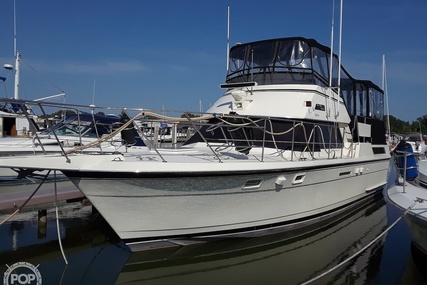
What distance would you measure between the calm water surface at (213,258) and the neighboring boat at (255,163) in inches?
12.2

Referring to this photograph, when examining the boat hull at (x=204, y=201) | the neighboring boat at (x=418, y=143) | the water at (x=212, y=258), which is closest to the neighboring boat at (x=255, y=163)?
the boat hull at (x=204, y=201)

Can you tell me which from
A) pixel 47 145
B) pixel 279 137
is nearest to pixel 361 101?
pixel 279 137

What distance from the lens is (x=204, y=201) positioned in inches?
226

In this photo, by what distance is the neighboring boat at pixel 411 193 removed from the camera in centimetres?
508

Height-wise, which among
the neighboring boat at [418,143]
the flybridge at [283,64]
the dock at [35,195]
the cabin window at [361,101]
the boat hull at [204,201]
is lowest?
the dock at [35,195]

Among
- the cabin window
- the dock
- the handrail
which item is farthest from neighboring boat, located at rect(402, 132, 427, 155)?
the dock

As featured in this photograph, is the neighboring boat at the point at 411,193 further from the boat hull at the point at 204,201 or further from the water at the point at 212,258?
the boat hull at the point at 204,201

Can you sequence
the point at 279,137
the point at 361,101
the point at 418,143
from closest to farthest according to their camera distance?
the point at 279,137 < the point at 418,143 < the point at 361,101

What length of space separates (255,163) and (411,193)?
2549mm

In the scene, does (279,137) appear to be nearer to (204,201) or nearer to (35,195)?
(204,201)

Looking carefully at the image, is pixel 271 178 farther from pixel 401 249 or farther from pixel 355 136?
pixel 355 136

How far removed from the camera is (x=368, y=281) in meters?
5.35

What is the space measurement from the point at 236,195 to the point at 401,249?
3.33m

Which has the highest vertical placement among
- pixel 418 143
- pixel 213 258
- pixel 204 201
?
pixel 418 143
